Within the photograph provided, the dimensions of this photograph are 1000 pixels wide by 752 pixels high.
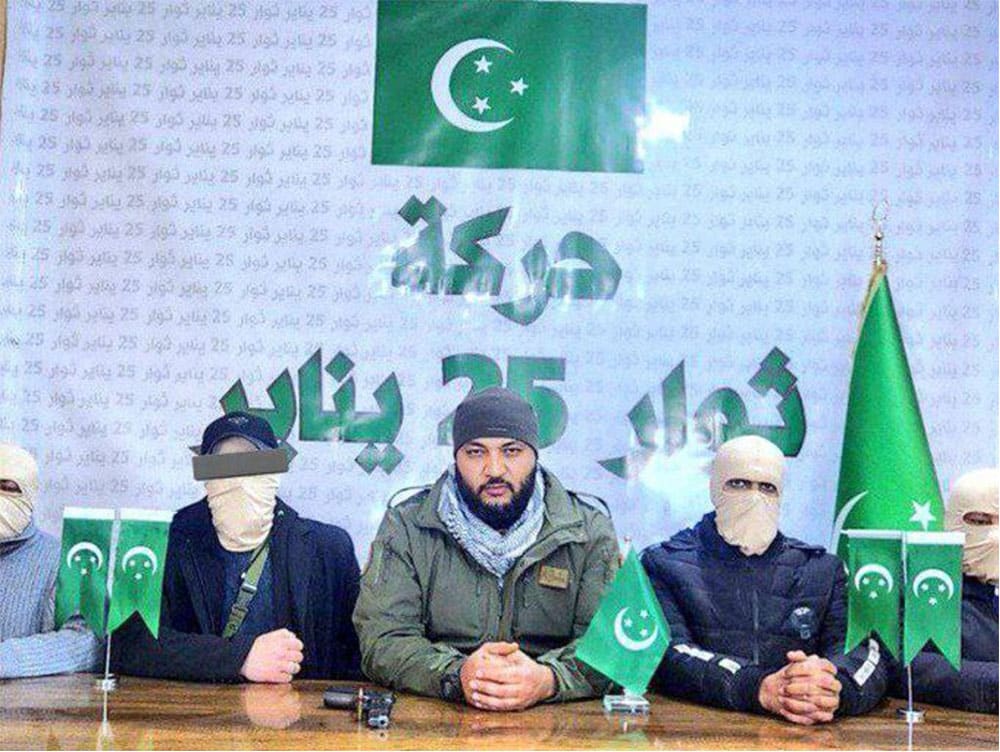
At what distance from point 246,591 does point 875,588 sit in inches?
69.8

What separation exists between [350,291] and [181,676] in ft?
4.61

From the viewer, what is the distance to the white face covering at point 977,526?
4.07 metres

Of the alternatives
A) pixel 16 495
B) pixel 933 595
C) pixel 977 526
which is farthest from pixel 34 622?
pixel 977 526

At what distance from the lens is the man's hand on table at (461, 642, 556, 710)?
3539mm

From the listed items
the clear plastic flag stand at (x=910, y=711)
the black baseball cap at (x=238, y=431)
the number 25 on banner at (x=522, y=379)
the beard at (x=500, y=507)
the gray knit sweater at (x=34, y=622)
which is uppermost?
the number 25 on banner at (x=522, y=379)

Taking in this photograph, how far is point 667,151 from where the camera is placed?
472 centimetres

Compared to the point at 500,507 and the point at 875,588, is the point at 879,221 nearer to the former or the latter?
the point at 875,588

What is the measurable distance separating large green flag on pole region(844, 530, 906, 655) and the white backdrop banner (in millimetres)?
1035

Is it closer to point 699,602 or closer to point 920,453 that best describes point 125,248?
point 699,602

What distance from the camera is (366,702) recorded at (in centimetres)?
347

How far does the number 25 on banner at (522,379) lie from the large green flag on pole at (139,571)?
4.22ft

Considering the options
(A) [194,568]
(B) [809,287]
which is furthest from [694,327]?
(A) [194,568]

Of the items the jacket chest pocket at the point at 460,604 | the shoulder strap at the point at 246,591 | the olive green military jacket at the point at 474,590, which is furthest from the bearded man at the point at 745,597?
the shoulder strap at the point at 246,591

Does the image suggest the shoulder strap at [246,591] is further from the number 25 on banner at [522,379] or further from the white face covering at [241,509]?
the number 25 on banner at [522,379]
